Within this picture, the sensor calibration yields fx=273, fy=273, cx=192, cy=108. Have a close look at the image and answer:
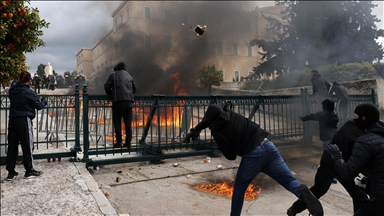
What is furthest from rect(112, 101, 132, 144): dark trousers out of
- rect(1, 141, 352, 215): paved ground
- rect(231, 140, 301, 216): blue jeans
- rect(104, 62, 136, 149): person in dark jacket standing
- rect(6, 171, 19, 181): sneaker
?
rect(231, 140, 301, 216): blue jeans

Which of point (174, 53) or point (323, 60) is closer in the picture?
point (323, 60)

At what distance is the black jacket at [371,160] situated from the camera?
2.28 metres

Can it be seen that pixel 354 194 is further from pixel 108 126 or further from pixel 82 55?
pixel 82 55

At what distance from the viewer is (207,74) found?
81.8 feet

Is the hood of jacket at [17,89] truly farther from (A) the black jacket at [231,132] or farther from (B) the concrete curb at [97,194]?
(A) the black jacket at [231,132]

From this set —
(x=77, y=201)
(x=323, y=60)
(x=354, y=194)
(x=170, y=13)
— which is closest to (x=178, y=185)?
(x=77, y=201)

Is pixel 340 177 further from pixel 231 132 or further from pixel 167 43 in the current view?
pixel 167 43

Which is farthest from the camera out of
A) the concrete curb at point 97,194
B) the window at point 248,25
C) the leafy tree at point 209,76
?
the window at point 248,25

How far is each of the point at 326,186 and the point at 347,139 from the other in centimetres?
65

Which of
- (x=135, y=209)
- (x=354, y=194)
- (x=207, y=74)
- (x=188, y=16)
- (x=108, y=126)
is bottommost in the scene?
(x=135, y=209)

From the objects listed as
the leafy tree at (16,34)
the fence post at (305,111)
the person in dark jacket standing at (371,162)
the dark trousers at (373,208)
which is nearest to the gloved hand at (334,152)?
the person in dark jacket standing at (371,162)

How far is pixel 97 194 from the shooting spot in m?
3.70

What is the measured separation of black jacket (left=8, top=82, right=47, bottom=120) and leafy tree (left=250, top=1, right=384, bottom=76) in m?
20.7

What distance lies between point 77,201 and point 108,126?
3.13m
